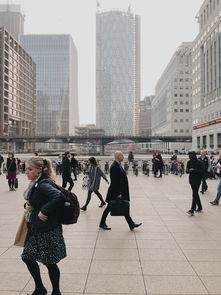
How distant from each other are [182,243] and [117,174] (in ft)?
6.80

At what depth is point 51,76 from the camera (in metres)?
193

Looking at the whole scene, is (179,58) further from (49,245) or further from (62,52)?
(49,245)

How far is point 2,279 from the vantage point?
13.9 feet

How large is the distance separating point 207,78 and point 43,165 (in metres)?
75.7

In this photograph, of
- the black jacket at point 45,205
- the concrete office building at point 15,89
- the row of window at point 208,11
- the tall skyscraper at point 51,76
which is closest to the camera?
the black jacket at point 45,205

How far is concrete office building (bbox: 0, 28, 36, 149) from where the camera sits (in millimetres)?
106750

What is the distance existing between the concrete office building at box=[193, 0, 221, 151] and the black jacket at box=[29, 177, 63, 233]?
208 feet

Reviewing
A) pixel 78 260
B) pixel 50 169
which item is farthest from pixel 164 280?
pixel 50 169

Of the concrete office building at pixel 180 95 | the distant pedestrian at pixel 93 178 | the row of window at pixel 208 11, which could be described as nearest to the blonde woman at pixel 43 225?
the distant pedestrian at pixel 93 178

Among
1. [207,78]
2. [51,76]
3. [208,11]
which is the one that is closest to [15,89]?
[51,76]

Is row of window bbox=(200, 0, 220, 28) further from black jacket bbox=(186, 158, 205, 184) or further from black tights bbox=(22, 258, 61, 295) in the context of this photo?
black tights bbox=(22, 258, 61, 295)

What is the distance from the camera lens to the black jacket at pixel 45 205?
3184 mm

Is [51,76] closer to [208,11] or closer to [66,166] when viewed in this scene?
[208,11]

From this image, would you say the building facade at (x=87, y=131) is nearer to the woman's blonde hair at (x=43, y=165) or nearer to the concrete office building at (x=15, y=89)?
the concrete office building at (x=15, y=89)
